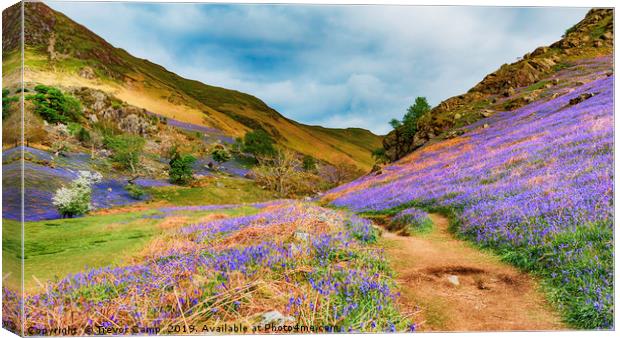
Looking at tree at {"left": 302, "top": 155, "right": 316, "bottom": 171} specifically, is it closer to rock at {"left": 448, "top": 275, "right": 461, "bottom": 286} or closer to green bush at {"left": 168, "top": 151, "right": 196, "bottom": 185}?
green bush at {"left": 168, "top": 151, "right": 196, "bottom": 185}

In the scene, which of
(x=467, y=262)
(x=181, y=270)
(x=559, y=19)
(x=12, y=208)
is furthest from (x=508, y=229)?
(x=12, y=208)

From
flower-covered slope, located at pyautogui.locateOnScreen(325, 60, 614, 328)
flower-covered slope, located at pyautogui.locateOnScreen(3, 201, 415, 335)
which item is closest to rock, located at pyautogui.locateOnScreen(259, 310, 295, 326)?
flower-covered slope, located at pyautogui.locateOnScreen(3, 201, 415, 335)

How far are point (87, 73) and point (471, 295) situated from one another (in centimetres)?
912

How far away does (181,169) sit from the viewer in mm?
9109

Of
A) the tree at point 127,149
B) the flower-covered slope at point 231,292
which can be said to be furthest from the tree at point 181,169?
the flower-covered slope at point 231,292

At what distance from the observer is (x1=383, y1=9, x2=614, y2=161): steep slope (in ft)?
29.5

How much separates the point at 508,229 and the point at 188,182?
6.97m

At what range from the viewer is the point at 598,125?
8.98 m

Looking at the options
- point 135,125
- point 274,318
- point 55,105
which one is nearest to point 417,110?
point 274,318

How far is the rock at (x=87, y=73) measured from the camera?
28.1 ft

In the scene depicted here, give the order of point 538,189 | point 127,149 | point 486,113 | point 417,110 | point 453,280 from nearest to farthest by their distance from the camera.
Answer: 1. point 453,280
2. point 538,189
3. point 127,149
4. point 417,110
5. point 486,113

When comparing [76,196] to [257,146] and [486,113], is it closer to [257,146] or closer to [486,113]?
[257,146]

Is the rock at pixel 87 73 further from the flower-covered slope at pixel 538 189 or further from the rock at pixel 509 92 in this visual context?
the rock at pixel 509 92

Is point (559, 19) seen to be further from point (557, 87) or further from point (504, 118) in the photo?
point (557, 87)
